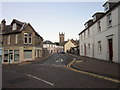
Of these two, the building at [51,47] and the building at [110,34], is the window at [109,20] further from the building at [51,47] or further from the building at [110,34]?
the building at [51,47]

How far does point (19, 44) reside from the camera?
2777 cm

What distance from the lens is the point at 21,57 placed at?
2733 centimetres

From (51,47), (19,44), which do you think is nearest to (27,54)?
(19,44)

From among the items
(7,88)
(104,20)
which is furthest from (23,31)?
(7,88)

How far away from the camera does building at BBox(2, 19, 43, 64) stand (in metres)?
27.7

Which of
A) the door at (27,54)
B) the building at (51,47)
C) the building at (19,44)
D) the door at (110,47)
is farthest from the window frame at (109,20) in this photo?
the building at (51,47)

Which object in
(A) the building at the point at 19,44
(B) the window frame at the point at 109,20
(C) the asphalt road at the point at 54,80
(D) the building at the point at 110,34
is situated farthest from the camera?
(A) the building at the point at 19,44

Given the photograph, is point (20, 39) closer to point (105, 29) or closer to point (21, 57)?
point (21, 57)

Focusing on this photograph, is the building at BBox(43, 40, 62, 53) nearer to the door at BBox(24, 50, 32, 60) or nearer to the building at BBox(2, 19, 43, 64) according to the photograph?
the building at BBox(2, 19, 43, 64)

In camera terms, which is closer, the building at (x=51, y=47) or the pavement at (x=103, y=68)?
the pavement at (x=103, y=68)

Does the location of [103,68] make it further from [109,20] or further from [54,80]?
[109,20]

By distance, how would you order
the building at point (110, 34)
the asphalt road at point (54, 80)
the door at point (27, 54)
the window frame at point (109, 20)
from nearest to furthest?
the asphalt road at point (54, 80)
the building at point (110, 34)
the window frame at point (109, 20)
the door at point (27, 54)

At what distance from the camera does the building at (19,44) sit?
27.7 m

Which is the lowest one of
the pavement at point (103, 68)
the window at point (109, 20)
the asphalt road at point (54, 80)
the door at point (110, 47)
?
the asphalt road at point (54, 80)
